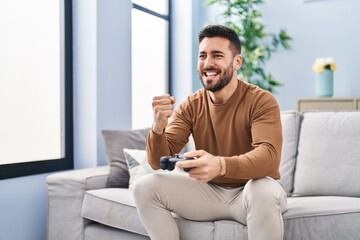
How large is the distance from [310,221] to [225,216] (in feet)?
1.12

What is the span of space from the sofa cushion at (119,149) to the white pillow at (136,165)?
76 millimetres

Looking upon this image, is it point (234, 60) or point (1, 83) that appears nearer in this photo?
point (234, 60)

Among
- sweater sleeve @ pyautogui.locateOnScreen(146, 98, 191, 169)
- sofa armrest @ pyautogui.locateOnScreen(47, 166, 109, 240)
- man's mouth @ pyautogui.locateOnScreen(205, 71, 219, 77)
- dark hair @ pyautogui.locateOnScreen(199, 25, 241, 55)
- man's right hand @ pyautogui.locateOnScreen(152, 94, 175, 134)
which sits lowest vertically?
sofa armrest @ pyautogui.locateOnScreen(47, 166, 109, 240)

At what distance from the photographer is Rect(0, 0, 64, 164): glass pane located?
8.33 feet

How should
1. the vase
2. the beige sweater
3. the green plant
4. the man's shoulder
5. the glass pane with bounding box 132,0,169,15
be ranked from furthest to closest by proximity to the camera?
the green plant < the glass pane with bounding box 132,0,169,15 < the vase < the man's shoulder < the beige sweater

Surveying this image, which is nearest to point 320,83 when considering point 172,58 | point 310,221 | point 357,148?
point 172,58

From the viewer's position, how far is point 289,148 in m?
2.45

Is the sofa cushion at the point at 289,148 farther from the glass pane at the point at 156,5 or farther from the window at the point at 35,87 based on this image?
the glass pane at the point at 156,5

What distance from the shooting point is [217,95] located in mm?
1936

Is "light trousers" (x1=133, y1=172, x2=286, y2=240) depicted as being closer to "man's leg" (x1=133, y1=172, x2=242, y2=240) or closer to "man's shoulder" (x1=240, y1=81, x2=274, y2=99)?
"man's leg" (x1=133, y1=172, x2=242, y2=240)

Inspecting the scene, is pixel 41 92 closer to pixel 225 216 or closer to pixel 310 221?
pixel 225 216

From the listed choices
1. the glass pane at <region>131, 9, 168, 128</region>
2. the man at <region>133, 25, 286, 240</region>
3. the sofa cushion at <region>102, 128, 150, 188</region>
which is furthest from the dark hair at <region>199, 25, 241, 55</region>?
the glass pane at <region>131, 9, 168, 128</region>

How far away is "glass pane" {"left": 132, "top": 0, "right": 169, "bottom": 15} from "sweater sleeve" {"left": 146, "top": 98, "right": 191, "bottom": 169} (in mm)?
2150

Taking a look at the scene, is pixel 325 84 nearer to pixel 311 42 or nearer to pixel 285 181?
pixel 311 42
